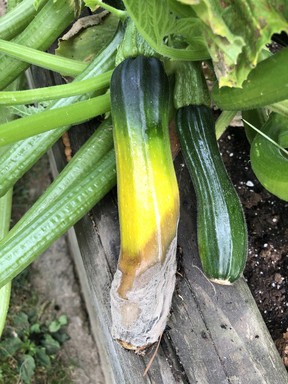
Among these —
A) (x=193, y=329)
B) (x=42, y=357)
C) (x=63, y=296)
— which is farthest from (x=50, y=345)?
(x=193, y=329)

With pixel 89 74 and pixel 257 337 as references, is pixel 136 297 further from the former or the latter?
pixel 89 74

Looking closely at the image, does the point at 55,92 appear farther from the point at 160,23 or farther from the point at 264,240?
the point at 264,240

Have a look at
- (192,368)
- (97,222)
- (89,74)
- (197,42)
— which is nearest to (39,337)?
(97,222)

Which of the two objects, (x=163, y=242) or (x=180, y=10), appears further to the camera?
(x=163, y=242)

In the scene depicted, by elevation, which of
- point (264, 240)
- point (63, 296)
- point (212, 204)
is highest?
point (212, 204)

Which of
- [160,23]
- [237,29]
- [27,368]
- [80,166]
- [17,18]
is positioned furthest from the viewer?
[27,368]

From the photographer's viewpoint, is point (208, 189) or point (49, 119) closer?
point (49, 119)

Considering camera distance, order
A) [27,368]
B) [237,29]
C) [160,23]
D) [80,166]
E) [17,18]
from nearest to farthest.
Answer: [237,29]
[160,23]
[80,166]
[17,18]
[27,368]

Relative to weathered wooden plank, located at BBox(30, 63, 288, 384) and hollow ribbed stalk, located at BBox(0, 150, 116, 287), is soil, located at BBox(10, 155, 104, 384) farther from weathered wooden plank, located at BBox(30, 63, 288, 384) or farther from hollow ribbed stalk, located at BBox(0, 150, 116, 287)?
hollow ribbed stalk, located at BBox(0, 150, 116, 287)
